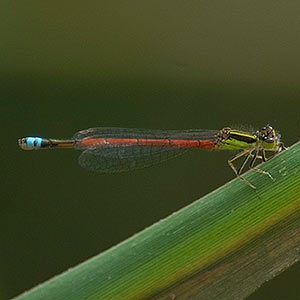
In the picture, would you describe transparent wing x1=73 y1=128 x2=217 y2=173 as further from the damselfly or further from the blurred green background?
the blurred green background

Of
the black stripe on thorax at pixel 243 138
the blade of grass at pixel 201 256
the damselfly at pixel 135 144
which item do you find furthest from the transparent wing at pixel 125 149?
the blade of grass at pixel 201 256

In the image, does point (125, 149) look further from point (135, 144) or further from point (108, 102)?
point (108, 102)

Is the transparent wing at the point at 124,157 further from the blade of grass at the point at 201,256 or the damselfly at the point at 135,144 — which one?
the blade of grass at the point at 201,256

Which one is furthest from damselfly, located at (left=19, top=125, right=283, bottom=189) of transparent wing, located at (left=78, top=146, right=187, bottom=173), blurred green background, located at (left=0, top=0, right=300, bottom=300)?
blurred green background, located at (left=0, top=0, right=300, bottom=300)

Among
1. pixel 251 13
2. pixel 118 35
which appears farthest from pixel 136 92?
pixel 251 13

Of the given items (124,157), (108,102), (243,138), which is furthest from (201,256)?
(108,102)
